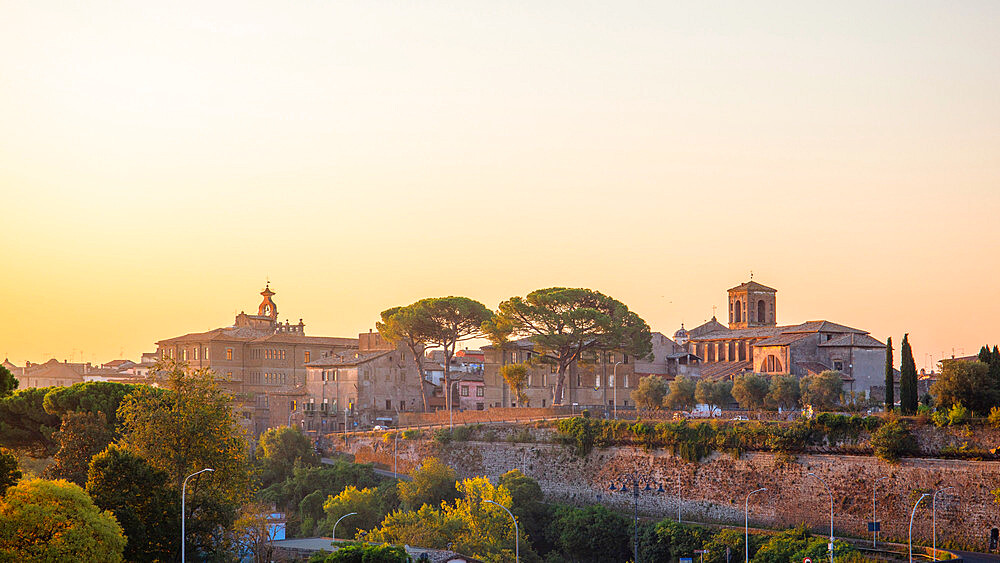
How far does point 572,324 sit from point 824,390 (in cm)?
1716

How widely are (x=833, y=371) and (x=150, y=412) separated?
44.3 metres

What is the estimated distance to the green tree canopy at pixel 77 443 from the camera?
166 feet

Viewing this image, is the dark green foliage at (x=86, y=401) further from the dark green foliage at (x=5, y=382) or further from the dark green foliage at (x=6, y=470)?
the dark green foliage at (x=6, y=470)

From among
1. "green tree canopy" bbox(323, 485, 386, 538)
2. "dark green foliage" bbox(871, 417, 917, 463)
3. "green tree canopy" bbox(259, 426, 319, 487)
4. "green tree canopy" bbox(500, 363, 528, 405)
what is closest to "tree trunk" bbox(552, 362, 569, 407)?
"green tree canopy" bbox(500, 363, 528, 405)

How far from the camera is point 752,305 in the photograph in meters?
108

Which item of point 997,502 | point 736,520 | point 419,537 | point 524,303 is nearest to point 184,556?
point 419,537

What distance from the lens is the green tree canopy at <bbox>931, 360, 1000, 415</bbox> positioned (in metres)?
50.2

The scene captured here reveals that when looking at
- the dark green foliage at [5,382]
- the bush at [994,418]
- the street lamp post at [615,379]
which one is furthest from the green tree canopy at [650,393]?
the dark green foliage at [5,382]

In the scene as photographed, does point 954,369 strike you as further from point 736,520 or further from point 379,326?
point 379,326

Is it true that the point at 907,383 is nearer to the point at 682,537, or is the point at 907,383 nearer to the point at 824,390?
the point at 682,537

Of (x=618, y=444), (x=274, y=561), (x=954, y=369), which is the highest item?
(x=954, y=369)

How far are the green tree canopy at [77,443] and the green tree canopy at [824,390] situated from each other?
4183cm

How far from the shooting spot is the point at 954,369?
51.1 meters

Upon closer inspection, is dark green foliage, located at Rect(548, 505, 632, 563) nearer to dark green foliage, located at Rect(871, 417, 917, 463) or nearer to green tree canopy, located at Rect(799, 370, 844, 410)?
dark green foliage, located at Rect(871, 417, 917, 463)
